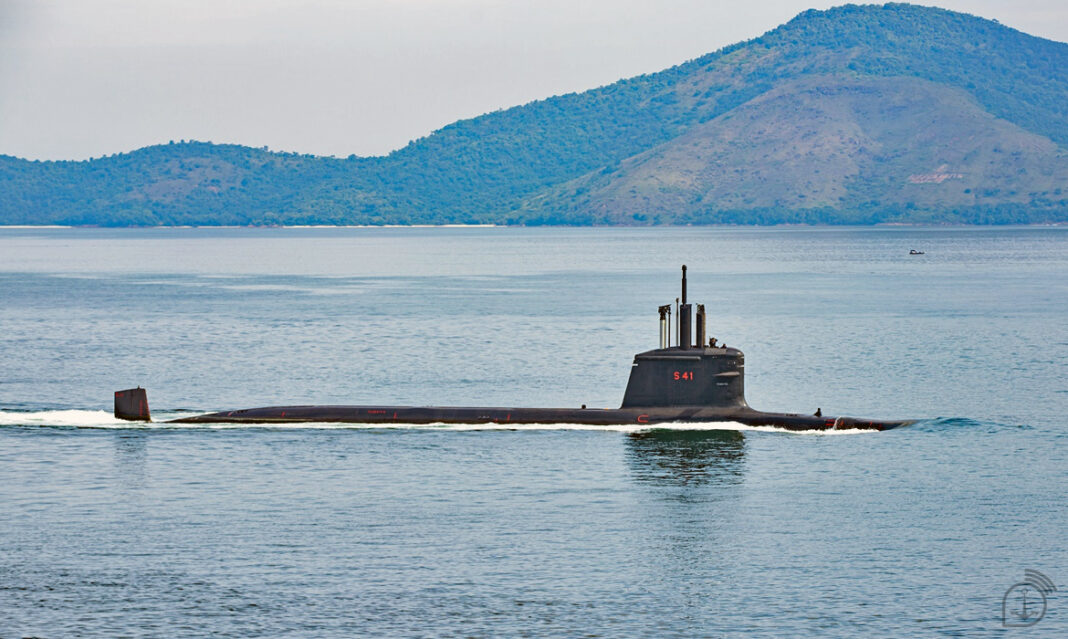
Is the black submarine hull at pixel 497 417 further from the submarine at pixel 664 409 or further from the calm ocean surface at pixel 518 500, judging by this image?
the calm ocean surface at pixel 518 500

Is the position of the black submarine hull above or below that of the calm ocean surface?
above

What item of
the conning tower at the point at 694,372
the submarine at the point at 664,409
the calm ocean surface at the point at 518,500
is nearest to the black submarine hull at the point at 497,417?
the submarine at the point at 664,409

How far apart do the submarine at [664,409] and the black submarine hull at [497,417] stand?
0.03m

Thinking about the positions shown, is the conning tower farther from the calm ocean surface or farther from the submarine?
the calm ocean surface

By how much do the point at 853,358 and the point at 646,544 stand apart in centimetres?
3986

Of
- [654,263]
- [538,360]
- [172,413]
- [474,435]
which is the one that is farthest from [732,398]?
[654,263]

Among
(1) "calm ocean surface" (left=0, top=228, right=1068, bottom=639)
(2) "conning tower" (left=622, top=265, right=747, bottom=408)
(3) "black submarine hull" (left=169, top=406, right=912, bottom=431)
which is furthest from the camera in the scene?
(3) "black submarine hull" (left=169, top=406, right=912, bottom=431)

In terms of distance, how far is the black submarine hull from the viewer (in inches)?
1629

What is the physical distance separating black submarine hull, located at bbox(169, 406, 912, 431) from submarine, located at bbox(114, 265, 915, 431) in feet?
0.09

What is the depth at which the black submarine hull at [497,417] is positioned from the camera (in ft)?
136

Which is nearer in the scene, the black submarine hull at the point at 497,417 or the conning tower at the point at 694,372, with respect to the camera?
the conning tower at the point at 694,372

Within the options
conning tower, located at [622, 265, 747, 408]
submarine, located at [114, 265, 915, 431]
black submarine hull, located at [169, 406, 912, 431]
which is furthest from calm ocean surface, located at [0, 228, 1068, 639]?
conning tower, located at [622, 265, 747, 408]

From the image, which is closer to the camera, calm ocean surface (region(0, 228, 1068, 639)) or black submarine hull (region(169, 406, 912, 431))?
calm ocean surface (region(0, 228, 1068, 639))

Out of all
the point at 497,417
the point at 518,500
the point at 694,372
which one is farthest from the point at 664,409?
the point at 518,500
